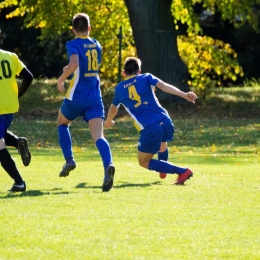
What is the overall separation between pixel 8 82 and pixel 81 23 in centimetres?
103

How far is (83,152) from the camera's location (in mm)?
15523

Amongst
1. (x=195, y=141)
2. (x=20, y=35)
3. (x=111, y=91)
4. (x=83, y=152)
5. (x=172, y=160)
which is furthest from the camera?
(x=20, y=35)

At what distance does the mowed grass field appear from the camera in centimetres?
614

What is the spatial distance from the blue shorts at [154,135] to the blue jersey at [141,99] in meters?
0.05

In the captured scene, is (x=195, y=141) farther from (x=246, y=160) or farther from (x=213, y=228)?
(x=213, y=228)

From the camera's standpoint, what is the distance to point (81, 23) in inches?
375

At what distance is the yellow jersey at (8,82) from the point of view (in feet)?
29.7

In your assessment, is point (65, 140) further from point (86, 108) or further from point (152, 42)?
point (152, 42)

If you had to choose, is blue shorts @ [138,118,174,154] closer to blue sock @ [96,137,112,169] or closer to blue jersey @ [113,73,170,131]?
blue jersey @ [113,73,170,131]

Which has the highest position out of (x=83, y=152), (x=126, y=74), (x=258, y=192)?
(x=126, y=74)

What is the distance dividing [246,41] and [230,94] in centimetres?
1130

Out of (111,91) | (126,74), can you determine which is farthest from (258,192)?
(111,91)

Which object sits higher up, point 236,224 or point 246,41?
point 236,224

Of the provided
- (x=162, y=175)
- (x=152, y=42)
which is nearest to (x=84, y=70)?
(x=162, y=175)
